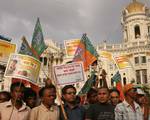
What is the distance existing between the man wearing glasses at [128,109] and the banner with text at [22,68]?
219cm

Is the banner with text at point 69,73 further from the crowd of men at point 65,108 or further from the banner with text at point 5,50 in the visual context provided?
the banner with text at point 5,50

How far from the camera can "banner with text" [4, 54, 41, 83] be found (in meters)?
8.66

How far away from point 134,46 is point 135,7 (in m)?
8.51

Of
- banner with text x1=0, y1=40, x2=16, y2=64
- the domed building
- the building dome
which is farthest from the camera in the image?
the building dome

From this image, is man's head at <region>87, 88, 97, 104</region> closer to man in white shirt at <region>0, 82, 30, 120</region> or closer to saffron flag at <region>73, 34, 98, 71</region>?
man in white shirt at <region>0, 82, 30, 120</region>

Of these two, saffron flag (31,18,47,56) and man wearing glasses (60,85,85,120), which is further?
saffron flag (31,18,47,56)

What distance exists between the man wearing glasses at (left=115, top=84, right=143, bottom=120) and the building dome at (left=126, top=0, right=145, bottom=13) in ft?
175

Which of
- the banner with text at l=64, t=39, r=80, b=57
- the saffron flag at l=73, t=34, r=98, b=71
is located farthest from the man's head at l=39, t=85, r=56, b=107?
the banner with text at l=64, t=39, r=80, b=57

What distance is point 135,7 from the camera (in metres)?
61.3

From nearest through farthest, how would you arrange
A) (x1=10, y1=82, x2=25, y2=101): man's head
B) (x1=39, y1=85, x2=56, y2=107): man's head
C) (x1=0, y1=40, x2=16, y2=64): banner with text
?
(x1=39, y1=85, x2=56, y2=107): man's head
(x1=10, y1=82, x2=25, y2=101): man's head
(x1=0, y1=40, x2=16, y2=64): banner with text

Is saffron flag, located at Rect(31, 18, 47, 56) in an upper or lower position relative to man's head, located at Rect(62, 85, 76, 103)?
upper

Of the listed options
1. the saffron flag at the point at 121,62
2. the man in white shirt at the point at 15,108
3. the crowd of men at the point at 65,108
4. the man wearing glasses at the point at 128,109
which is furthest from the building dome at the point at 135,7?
the man in white shirt at the point at 15,108

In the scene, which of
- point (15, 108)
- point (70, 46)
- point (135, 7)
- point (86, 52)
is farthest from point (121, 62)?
point (135, 7)

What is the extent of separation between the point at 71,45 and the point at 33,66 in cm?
801
